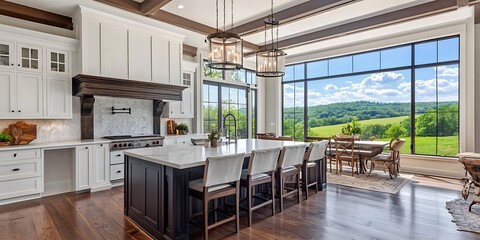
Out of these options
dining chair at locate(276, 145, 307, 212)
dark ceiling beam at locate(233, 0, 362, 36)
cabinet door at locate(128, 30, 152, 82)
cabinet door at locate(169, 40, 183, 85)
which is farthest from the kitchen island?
dark ceiling beam at locate(233, 0, 362, 36)

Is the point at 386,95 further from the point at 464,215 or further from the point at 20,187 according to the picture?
the point at 20,187

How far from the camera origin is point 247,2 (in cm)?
473

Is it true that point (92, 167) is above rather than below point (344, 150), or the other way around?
below

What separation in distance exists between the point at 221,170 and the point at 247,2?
3.33 metres

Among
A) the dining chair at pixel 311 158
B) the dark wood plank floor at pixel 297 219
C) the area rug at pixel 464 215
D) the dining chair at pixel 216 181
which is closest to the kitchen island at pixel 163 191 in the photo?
the dining chair at pixel 216 181

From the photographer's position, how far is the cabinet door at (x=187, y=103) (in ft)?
21.7

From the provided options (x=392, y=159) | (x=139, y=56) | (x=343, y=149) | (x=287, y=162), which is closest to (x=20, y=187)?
(x=139, y=56)

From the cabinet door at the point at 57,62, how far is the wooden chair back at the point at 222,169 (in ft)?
12.2

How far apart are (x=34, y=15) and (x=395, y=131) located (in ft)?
27.7

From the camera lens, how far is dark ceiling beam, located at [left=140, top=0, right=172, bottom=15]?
172 inches

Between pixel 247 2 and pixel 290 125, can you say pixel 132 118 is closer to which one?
pixel 247 2

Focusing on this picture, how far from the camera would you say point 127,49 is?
17.0 feet

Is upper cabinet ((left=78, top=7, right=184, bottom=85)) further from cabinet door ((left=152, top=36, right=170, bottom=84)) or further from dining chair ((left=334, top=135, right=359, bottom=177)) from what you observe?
dining chair ((left=334, top=135, right=359, bottom=177))

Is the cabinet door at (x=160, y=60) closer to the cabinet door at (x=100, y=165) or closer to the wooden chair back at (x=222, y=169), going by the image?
the cabinet door at (x=100, y=165)
